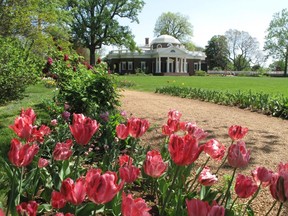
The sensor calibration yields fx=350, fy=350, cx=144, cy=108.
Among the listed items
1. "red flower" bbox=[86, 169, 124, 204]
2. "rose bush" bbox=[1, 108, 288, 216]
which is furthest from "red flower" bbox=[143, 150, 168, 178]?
"red flower" bbox=[86, 169, 124, 204]

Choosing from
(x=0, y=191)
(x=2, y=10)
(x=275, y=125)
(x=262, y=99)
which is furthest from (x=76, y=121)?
(x=2, y=10)

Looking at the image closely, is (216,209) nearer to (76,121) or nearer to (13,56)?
(76,121)

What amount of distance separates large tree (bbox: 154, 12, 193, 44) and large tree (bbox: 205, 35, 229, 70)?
22.0 ft

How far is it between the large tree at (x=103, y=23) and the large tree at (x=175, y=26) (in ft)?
111

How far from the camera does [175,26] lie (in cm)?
8288

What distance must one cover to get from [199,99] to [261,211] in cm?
1076

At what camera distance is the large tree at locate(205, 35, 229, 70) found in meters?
86.3

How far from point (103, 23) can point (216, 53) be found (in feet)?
147

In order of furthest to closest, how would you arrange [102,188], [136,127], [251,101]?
1. [251,101]
2. [136,127]
3. [102,188]

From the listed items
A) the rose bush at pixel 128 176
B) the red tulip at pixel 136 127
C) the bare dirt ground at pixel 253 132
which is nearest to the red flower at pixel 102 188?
the rose bush at pixel 128 176

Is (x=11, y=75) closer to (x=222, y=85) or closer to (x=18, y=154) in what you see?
(x=18, y=154)

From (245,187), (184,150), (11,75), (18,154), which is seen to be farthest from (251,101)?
(18,154)

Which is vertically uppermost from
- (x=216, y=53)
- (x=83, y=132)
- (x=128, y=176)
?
(x=216, y=53)

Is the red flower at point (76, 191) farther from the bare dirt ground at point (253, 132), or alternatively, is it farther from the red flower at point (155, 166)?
the bare dirt ground at point (253, 132)
